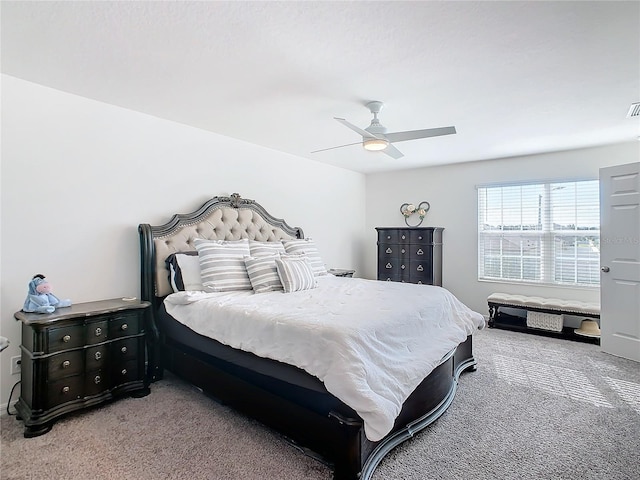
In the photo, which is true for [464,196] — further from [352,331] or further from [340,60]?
[352,331]

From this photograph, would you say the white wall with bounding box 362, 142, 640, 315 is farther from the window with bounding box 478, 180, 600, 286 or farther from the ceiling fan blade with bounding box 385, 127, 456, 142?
the ceiling fan blade with bounding box 385, 127, 456, 142

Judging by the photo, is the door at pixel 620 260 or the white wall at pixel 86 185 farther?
the door at pixel 620 260

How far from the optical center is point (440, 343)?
2.38 metres

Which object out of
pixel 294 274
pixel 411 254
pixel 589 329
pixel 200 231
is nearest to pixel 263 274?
pixel 294 274

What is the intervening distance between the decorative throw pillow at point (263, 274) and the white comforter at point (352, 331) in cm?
12

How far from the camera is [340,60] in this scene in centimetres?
221

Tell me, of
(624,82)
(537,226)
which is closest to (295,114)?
(624,82)

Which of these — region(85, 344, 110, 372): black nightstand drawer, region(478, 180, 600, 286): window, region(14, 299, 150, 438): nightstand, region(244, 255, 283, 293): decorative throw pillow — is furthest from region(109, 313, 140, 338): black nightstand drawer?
region(478, 180, 600, 286): window

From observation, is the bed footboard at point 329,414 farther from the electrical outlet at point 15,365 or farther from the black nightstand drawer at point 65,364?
the electrical outlet at point 15,365

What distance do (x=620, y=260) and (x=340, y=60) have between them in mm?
3752

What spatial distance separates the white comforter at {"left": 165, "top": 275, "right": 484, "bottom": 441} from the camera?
1.66m

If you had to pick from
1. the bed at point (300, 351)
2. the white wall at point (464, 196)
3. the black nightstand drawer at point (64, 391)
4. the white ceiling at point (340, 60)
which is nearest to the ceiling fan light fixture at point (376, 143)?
the white ceiling at point (340, 60)

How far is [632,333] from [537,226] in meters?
1.79

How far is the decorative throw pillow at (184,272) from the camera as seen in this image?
3049 millimetres
